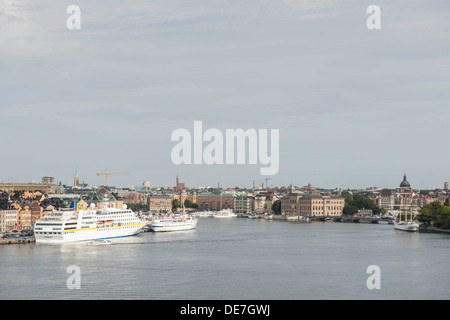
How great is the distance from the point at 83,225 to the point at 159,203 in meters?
74.0

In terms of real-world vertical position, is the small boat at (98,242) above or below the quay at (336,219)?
above

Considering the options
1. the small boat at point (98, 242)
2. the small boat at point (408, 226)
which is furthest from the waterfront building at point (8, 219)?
the small boat at point (408, 226)

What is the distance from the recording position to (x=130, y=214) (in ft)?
148

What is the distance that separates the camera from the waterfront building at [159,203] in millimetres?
113000

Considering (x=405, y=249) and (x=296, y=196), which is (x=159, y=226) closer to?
(x=405, y=249)

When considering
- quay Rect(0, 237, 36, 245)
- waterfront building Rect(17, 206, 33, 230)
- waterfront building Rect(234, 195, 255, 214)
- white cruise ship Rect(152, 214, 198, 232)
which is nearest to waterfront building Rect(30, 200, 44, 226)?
waterfront building Rect(17, 206, 33, 230)

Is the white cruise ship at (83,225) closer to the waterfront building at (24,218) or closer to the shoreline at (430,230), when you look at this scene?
the waterfront building at (24,218)

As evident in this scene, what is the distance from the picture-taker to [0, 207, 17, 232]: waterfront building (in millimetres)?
46094

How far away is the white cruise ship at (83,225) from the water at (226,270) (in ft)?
3.76

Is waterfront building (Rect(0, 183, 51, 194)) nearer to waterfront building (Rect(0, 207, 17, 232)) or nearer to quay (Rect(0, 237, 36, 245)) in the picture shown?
waterfront building (Rect(0, 207, 17, 232))
